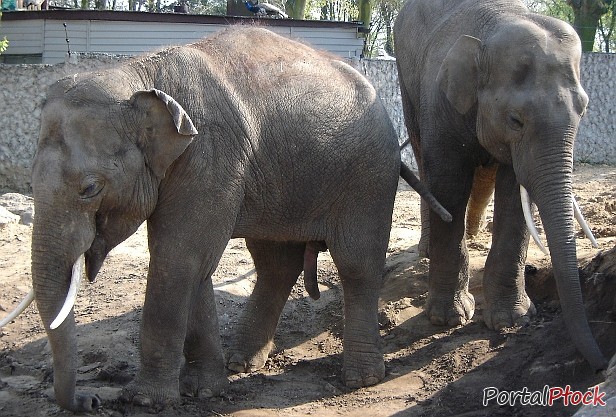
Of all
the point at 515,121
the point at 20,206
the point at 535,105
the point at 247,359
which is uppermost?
the point at 535,105

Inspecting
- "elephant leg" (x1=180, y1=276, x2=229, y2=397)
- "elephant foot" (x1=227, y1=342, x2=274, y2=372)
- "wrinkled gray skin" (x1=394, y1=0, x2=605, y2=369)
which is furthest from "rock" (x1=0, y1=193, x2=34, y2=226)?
"elephant leg" (x1=180, y1=276, x2=229, y2=397)

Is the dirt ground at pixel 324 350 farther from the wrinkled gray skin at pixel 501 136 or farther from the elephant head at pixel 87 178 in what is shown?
the elephant head at pixel 87 178

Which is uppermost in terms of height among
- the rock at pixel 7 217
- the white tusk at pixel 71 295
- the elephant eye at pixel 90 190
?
the elephant eye at pixel 90 190

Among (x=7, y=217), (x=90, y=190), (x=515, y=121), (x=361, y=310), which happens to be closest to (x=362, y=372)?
(x=361, y=310)

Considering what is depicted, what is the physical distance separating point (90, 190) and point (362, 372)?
222 cm

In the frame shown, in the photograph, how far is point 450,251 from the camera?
6.73m

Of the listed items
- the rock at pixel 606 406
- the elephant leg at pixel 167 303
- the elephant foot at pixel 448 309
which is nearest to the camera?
the rock at pixel 606 406

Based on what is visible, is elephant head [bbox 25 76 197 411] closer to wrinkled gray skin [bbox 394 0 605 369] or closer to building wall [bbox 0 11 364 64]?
wrinkled gray skin [bbox 394 0 605 369]

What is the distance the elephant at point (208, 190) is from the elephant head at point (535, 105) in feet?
2.06

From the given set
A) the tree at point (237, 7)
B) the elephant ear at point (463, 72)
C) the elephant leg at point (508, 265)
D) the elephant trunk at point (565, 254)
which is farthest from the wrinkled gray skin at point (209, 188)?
the tree at point (237, 7)

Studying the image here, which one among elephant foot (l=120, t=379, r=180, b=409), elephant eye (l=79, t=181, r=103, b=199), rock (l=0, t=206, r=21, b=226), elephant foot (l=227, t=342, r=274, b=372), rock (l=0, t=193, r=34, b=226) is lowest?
rock (l=0, t=193, r=34, b=226)

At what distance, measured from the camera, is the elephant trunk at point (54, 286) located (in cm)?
467

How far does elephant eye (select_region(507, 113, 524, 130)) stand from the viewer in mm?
5785

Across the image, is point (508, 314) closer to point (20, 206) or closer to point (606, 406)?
point (606, 406)
